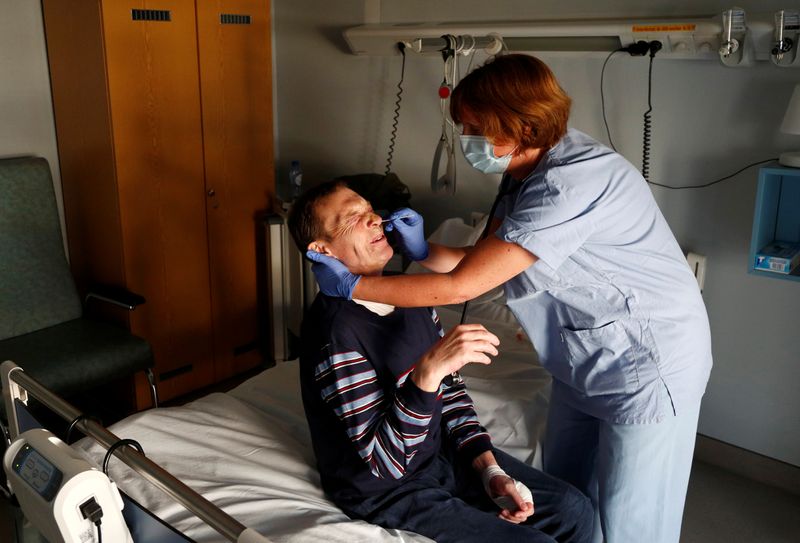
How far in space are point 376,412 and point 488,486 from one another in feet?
1.07

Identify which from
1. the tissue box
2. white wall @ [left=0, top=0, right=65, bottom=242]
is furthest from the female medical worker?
white wall @ [left=0, top=0, right=65, bottom=242]

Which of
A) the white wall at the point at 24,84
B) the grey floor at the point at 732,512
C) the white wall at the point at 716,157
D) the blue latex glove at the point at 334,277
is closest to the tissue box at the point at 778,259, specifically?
the white wall at the point at 716,157

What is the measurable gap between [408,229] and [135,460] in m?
0.79

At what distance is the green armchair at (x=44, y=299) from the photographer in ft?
9.21

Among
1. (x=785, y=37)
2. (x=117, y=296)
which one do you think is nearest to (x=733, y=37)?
(x=785, y=37)

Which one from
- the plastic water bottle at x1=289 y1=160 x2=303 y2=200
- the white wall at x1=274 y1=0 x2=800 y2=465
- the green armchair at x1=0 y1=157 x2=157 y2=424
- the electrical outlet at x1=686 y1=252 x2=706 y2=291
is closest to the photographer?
the white wall at x1=274 y1=0 x2=800 y2=465

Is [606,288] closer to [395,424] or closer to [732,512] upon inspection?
[395,424]

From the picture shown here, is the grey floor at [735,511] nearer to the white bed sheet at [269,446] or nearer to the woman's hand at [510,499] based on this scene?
the white bed sheet at [269,446]

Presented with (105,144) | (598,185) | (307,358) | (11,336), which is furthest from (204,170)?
(598,185)

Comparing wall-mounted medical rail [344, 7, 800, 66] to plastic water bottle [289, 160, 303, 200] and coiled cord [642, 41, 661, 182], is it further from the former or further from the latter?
plastic water bottle [289, 160, 303, 200]

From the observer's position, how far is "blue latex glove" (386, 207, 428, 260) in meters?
1.78

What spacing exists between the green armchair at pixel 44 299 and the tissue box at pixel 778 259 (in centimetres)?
209

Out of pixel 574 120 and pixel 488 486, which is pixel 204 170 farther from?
pixel 488 486

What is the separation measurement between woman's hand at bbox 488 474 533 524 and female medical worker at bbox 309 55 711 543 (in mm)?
265
